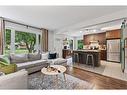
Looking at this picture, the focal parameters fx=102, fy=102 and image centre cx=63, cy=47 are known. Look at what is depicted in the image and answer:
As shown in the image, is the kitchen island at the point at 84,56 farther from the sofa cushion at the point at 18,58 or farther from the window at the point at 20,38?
the sofa cushion at the point at 18,58

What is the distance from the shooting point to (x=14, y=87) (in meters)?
1.95

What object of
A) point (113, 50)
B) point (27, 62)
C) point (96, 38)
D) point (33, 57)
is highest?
point (96, 38)

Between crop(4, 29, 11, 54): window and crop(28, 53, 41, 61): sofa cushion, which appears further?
crop(4, 29, 11, 54): window

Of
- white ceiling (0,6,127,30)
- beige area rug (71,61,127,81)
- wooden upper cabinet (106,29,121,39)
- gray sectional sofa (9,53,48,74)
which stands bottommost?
beige area rug (71,61,127,81)

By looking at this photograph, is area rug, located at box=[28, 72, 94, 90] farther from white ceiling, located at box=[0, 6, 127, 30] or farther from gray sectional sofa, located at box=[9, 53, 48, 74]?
white ceiling, located at box=[0, 6, 127, 30]

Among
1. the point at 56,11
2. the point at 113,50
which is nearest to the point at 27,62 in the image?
the point at 56,11

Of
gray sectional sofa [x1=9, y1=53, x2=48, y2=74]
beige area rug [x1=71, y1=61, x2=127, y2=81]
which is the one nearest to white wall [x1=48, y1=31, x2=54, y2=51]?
gray sectional sofa [x1=9, y1=53, x2=48, y2=74]

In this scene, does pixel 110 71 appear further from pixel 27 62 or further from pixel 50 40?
pixel 50 40

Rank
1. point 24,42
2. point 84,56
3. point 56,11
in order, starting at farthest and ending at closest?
1. point 84,56
2. point 24,42
3. point 56,11

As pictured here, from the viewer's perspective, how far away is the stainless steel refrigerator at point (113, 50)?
6.72 m

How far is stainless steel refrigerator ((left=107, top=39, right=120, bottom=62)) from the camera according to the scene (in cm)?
672

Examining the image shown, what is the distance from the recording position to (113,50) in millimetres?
6926
